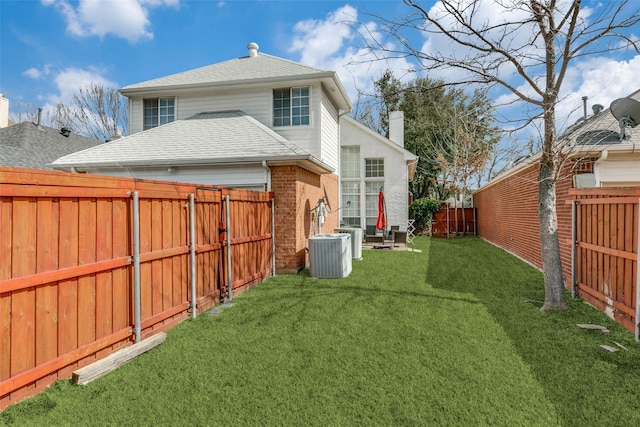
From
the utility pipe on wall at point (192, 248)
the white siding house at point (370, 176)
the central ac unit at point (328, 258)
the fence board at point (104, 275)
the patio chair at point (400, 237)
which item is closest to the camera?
the fence board at point (104, 275)

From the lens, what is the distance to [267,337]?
4.34 metres

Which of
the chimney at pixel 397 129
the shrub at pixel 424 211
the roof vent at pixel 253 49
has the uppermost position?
the roof vent at pixel 253 49

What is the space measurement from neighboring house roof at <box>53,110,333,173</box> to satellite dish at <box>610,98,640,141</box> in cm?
625

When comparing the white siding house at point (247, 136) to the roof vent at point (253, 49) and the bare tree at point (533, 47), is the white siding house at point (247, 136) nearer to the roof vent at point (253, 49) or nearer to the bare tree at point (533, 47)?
the roof vent at point (253, 49)

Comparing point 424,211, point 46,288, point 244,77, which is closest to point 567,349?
point 46,288

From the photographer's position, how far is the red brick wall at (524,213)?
6.80 m

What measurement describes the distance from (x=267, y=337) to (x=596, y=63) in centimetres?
699

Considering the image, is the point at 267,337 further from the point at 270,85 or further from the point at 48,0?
the point at 48,0

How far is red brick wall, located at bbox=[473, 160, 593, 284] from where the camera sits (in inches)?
268

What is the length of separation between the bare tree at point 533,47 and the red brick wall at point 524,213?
0.94 meters

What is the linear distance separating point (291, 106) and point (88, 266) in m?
8.69

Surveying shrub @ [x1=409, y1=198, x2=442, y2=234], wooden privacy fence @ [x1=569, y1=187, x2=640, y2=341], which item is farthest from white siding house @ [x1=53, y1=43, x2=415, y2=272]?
shrub @ [x1=409, y1=198, x2=442, y2=234]

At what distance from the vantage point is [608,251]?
4.99 meters

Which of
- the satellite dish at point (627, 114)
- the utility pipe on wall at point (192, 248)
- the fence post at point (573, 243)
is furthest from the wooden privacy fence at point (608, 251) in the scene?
the utility pipe on wall at point (192, 248)
